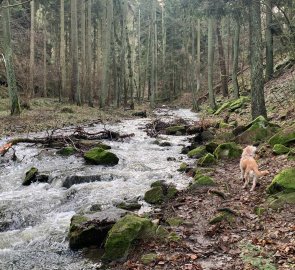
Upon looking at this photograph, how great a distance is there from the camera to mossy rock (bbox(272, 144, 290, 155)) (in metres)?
10.1

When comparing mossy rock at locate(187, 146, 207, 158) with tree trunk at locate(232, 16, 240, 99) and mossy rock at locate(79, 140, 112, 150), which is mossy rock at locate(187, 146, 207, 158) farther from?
tree trunk at locate(232, 16, 240, 99)

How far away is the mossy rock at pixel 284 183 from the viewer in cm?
731

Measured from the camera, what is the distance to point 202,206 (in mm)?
7664

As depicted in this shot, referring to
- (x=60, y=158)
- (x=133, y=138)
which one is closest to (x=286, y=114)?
(x=133, y=138)

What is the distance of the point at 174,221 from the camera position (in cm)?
694

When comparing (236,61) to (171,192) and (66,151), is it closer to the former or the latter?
(66,151)

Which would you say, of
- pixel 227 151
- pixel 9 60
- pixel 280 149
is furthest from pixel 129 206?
pixel 9 60

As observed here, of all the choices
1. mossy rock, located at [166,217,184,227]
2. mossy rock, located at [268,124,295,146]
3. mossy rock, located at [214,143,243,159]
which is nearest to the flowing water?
mossy rock, located at [166,217,184,227]

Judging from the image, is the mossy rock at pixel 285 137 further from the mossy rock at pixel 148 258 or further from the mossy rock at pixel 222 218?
the mossy rock at pixel 148 258

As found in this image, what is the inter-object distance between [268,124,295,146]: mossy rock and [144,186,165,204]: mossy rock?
4.27 metres

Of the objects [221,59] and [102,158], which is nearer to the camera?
[102,158]

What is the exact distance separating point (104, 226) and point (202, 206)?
216 cm

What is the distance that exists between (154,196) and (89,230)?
2.32 meters

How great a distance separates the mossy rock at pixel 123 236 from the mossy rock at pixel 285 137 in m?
5.91
